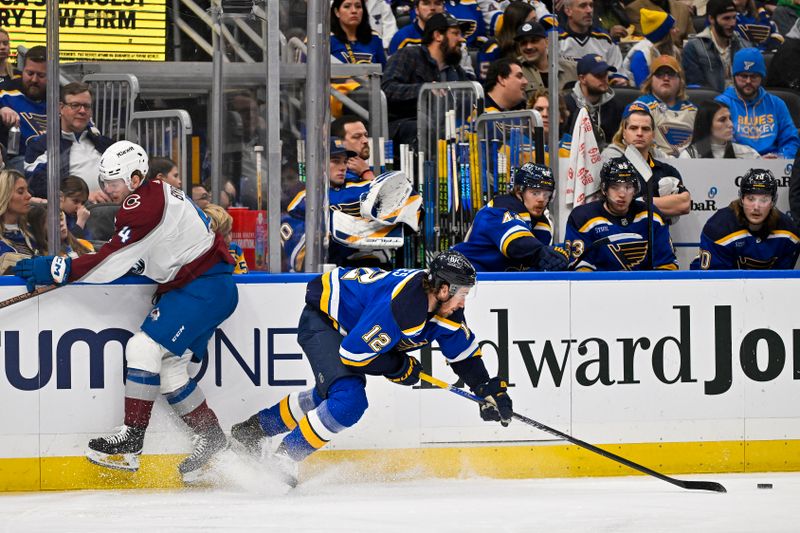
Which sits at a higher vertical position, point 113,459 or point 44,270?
point 44,270

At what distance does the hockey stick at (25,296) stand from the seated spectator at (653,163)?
104 inches

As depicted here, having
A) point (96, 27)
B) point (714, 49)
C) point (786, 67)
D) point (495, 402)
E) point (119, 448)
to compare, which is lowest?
point (119, 448)

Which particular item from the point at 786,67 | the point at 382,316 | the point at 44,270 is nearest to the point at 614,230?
the point at 382,316

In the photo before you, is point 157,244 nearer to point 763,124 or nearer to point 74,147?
point 74,147

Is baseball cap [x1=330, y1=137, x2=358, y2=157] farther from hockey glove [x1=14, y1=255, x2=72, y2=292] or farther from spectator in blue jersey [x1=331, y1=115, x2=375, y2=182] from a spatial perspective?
hockey glove [x1=14, y1=255, x2=72, y2=292]

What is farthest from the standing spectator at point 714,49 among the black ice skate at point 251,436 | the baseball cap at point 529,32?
the black ice skate at point 251,436

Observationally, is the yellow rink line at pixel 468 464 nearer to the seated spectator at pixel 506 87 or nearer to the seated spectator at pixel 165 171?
the seated spectator at pixel 165 171

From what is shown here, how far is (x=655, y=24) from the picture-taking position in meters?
7.36

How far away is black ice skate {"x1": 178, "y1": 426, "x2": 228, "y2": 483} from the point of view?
4.98 meters

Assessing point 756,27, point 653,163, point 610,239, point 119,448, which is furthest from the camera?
point 756,27

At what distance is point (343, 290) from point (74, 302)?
44.5 inches

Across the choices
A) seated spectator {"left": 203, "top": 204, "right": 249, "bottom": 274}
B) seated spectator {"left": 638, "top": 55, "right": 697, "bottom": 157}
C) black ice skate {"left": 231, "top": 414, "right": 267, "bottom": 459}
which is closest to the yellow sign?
seated spectator {"left": 203, "top": 204, "right": 249, "bottom": 274}

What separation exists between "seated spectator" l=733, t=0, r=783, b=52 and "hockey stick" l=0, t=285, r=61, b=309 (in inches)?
174

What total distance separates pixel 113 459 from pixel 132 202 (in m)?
1.00
